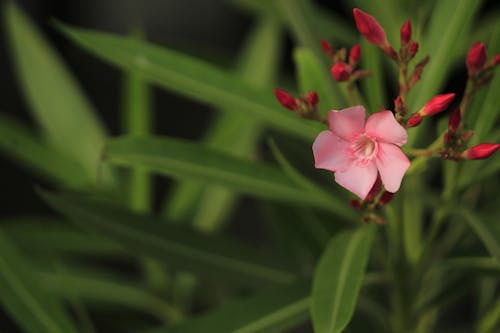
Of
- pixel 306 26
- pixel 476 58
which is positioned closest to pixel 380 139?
pixel 476 58

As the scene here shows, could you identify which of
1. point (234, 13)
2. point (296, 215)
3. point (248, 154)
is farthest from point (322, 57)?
point (234, 13)

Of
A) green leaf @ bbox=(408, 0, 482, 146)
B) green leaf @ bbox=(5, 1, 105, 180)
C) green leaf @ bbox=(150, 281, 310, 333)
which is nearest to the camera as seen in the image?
green leaf @ bbox=(408, 0, 482, 146)

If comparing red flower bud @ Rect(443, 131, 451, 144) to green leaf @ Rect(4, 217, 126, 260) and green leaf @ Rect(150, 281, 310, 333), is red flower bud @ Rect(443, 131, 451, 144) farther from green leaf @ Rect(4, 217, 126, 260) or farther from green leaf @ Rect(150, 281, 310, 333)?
green leaf @ Rect(4, 217, 126, 260)

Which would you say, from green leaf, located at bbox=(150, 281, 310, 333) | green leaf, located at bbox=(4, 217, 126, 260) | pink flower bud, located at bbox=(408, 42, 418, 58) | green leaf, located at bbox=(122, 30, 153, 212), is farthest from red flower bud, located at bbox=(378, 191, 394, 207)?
green leaf, located at bbox=(4, 217, 126, 260)

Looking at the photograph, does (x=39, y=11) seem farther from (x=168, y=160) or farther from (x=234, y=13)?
(x=168, y=160)

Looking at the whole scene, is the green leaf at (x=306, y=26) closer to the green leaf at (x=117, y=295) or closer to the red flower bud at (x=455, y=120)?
the red flower bud at (x=455, y=120)

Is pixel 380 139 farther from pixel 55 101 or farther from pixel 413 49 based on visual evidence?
pixel 55 101
